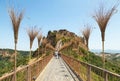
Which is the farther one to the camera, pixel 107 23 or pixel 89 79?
pixel 107 23

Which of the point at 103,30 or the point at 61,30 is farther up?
the point at 61,30

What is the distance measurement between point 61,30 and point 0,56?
62922mm

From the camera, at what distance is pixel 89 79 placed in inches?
440

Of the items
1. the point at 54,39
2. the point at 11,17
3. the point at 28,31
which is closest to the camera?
the point at 11,17

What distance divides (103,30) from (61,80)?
368 cm

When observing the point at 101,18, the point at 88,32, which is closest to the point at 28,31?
the point at 88,32

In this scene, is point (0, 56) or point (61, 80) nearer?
point (61, 80)

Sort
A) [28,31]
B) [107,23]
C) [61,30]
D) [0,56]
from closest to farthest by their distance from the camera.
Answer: [107,23], [28,31], [61,30], [0,56]

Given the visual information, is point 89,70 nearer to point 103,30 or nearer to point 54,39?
point 103,30

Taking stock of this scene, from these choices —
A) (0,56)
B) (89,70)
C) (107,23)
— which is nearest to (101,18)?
(107,23)

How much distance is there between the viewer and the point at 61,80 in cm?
1370

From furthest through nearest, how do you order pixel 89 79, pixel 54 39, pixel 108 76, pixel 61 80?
pixel 54 39 < pixel 61 80 < pixel 89 79 < pixel 108 76

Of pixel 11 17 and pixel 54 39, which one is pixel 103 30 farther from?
pixel 54 39

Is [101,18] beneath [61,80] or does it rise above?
above
